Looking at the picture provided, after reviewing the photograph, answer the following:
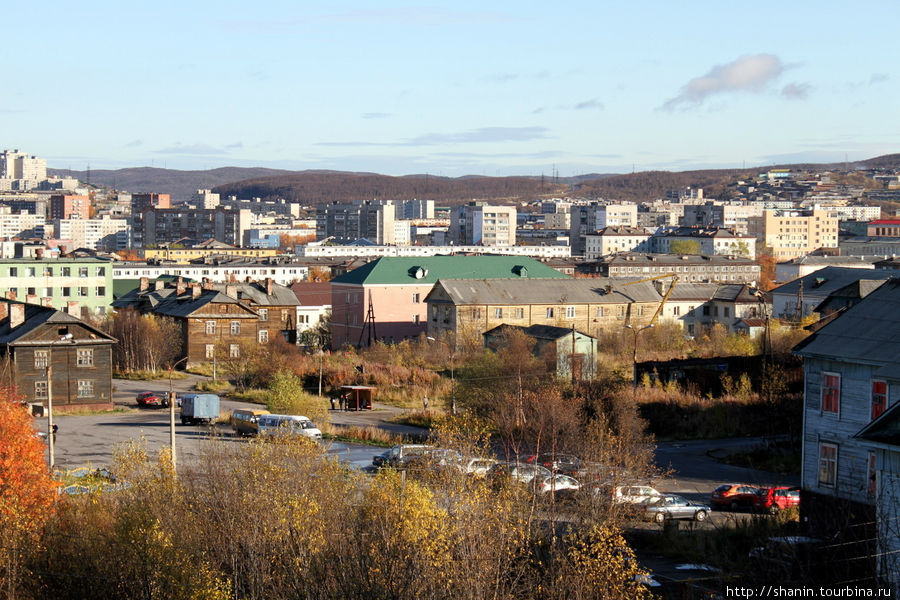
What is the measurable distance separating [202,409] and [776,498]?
1709 cm

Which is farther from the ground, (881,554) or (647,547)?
(881,554)

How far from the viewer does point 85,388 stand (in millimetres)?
37750

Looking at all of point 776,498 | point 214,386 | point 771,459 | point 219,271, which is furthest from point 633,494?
point 219,271

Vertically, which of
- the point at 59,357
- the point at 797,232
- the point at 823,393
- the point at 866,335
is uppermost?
the point at 866,335

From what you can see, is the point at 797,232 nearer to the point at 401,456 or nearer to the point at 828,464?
the point at 401,456

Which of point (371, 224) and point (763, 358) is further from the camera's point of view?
point (371, 224)

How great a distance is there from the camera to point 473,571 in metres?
14.3

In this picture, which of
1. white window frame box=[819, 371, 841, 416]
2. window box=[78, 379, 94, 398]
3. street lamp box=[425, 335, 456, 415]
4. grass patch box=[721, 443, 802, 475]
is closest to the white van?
street lamp box=[425, 335, 456, 415]

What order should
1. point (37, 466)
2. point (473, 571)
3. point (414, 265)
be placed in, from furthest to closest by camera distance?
1. point (414, 265)
2. point (37, 466)
3. point (473, 571)

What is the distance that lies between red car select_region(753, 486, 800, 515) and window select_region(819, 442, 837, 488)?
3.12 metres

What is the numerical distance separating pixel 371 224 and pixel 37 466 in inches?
6941

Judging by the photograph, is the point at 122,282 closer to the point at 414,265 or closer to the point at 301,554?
the point at 414,265

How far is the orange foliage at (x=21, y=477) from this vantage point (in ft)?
58.0

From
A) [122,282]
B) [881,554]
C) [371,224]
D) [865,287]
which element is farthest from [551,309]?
[371,224]
